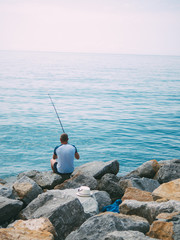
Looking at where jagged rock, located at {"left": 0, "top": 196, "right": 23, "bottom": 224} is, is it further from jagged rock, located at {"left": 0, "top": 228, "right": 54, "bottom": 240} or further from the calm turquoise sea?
the calm turquoise sea

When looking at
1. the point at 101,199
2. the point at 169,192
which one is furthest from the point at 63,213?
the point at 169,192

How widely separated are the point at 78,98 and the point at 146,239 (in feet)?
77.6

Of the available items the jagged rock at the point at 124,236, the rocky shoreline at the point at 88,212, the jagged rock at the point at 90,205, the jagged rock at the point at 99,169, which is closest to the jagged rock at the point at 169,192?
the rocky shoreline at the point at 88,212

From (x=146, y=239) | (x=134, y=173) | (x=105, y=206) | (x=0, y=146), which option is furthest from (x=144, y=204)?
(x=0, y=146)

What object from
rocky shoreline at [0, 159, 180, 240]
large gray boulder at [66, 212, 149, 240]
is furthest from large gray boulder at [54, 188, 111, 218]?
large gray boulder at [66, 212, 149, 240]

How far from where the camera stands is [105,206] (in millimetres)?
5543

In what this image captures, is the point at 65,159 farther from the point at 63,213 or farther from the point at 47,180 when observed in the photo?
the point at 63,213

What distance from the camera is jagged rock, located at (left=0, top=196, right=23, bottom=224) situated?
478 cm

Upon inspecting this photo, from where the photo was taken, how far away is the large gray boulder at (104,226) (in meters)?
3.83

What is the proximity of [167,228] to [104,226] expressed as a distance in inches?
30.4

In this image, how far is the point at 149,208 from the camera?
15.5ft

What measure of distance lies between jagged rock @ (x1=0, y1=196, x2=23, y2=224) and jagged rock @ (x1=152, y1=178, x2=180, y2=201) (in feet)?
7.72

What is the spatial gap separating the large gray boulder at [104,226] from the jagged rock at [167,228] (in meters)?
0.17

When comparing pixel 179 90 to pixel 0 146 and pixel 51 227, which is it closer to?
pixel 0 146
